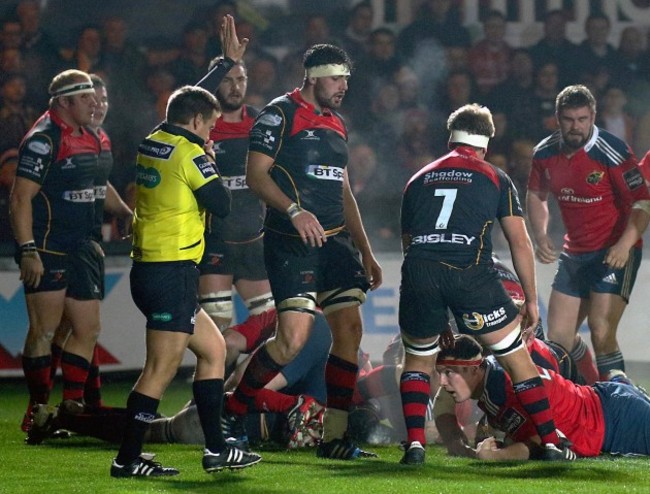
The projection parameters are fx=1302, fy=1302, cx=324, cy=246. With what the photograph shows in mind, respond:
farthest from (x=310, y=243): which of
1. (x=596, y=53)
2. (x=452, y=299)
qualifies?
(x=596, y=53)

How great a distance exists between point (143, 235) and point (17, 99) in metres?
6.46

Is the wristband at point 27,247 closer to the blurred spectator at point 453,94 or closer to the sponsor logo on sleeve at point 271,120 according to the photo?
the sponsor logo on sleeve at point 271,120

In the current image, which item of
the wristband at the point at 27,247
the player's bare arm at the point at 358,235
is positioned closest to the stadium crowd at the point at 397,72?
the wristband at the point at 27,247

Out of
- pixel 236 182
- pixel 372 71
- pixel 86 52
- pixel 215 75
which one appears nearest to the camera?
pixel 215 75

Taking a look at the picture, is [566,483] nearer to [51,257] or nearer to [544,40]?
[51,257]

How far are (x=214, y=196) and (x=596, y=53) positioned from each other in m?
8.31

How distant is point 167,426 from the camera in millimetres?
7797

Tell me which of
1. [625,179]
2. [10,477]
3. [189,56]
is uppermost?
[189,56]

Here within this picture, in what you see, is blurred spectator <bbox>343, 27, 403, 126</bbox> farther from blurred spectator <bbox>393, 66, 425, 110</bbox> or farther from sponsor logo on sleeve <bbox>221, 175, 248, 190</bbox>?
sponsor logo on sleeve <bbox>221, 175, 248, 190</bbox>

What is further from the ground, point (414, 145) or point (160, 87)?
point (160, 87)

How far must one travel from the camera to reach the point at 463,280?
6574 millimetres

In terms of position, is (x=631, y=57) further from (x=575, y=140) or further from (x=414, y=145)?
(x=575, y=140)

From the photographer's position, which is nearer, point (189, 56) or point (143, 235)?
point (143, 235)

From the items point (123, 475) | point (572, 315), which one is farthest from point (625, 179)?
point (123, 475)
